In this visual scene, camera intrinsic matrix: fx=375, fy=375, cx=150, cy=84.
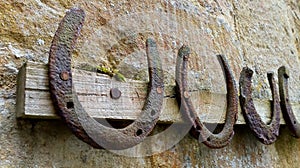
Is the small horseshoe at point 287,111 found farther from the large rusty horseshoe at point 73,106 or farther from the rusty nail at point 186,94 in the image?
the large rusty horseshoe at point 73,106

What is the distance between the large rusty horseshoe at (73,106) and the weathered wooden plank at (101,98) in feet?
0.05

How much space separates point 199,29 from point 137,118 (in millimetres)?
392

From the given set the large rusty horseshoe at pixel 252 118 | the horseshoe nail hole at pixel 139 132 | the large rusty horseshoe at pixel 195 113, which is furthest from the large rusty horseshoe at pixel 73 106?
the large rusty horseshoe at pixel 252 118

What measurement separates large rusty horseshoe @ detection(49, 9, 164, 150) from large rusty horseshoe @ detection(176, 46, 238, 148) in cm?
11

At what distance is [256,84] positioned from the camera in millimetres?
1030

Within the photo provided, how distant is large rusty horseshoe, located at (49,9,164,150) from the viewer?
1.84ft

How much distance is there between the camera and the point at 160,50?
83cm

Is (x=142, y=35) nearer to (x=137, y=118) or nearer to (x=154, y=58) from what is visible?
(x=154, y=58)

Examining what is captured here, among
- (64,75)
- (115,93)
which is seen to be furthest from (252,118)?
(64,75)

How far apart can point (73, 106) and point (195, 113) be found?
0.26 meters

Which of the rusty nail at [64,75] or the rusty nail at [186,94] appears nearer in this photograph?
the rusty nail at [64,75]

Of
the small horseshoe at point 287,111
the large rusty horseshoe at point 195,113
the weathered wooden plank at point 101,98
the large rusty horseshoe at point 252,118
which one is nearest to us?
the weathered wooden plank at point 101,98

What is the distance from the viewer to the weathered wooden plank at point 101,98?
0.55 meters

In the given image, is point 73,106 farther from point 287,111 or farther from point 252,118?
point 287,111
